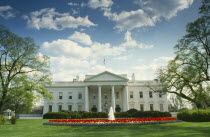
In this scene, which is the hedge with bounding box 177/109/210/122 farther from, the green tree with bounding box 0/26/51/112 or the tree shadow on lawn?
the green tree with bounding box 0/26/51/112

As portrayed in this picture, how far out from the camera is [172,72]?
22219mm

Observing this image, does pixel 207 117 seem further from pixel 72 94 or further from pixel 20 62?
pixel 72 94

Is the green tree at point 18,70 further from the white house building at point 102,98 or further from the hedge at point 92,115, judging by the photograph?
the white house building at point 102,98

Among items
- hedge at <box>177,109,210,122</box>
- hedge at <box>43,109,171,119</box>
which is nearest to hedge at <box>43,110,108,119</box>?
hedge at <box>43,109,171,119</box>

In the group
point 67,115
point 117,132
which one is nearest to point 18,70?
point 67,115

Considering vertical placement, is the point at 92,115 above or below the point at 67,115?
below

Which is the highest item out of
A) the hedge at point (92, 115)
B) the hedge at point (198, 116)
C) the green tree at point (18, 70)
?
the green tree at point (18, 70)

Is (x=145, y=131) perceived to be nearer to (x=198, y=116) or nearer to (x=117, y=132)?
(x=117, y=132)

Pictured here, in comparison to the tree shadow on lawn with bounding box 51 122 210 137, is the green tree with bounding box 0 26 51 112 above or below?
above

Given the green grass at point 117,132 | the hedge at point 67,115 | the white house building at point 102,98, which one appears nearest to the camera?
the green grass at point 117,132

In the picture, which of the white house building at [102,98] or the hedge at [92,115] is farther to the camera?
the white house building at [102,98]

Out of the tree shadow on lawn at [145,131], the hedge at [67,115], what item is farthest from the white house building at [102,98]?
the tree shadow on lawn at [145,131]

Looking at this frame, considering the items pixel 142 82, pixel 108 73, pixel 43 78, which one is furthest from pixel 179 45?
pixel 142 82

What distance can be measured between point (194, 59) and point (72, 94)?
32.3 metres
